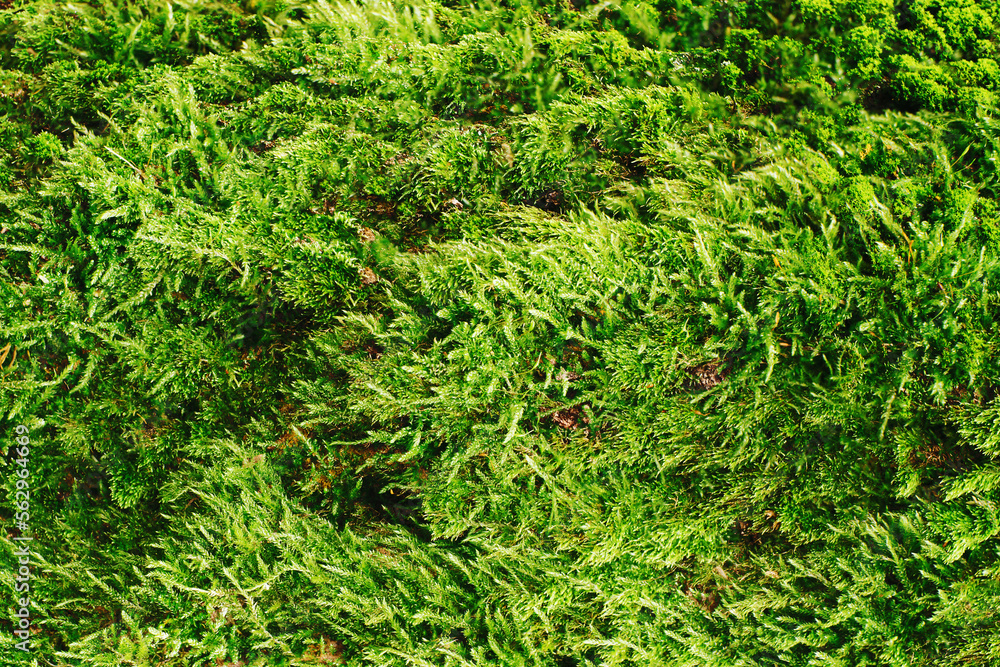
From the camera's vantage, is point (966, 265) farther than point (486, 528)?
No

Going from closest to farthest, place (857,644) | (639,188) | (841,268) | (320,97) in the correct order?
1. (857,644)
2. (841,268)
3. (639,188)
4. (320,97)

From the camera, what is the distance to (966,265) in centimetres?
236

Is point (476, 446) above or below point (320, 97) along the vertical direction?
below

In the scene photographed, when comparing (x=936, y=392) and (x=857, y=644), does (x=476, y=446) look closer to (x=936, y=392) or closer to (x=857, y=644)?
(x=857, y=644)

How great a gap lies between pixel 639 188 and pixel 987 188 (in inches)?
55.8

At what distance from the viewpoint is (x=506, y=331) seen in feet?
8.16

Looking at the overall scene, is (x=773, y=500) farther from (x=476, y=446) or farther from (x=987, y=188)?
(x=987, y=188)

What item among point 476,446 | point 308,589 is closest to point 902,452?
point 476,446

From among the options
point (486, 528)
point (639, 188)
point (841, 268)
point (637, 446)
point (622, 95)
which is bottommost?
point (486, 528)

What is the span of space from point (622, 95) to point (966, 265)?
1572mm

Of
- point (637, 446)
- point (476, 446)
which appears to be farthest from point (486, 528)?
point (637, 446)

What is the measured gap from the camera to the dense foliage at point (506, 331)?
7.86ft

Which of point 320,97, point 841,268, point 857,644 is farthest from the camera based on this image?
point 320,97

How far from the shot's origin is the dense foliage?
2.39m
